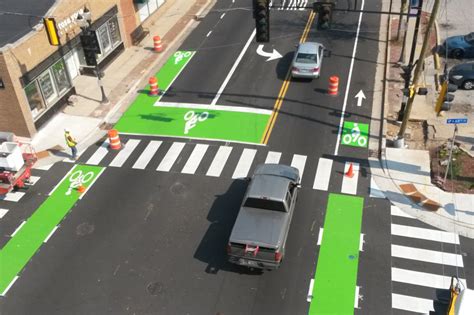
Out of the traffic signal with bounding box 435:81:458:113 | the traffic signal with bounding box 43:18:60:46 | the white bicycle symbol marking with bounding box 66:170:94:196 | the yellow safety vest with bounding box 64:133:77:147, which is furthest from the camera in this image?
the yellow safety vest with bounding box 64:133:77:147

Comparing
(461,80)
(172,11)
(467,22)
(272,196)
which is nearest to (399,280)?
(272,196)

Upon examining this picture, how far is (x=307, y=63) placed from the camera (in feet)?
96.1

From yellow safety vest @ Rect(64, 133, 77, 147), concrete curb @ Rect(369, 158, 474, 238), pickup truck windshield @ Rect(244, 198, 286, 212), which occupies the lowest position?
Answer: concrete curb @ Rect(369, 158, 474, 238)

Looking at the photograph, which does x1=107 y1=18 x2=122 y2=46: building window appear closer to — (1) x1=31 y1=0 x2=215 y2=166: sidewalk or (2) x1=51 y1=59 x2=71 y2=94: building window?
(1) x1=31 y1=0 x2=215 y2=166: sidewalk

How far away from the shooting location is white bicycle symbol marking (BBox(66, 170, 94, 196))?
22356mm

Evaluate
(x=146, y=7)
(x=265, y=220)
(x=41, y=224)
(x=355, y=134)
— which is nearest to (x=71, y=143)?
(x=41, y=224)

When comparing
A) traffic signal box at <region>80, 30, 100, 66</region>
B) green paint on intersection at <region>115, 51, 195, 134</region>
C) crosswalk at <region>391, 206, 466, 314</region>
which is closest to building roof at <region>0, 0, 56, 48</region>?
traffic signal box at <region>80, 30, 100, 66</region>

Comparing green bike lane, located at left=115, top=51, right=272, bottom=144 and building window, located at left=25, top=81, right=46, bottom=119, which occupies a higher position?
building window, located at left=25, top=81, right=46, bottom=119

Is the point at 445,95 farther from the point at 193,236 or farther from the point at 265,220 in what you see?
the point at 193,236

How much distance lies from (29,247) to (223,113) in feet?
41.8

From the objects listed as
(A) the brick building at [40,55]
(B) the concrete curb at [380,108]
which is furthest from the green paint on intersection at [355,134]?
(A) the brick building at [40,55]

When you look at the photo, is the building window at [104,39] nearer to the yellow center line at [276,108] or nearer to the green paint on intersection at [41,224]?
the green paint on intersection at [41,224]

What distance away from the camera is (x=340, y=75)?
30.5 m

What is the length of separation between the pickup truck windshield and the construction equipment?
10849mm
